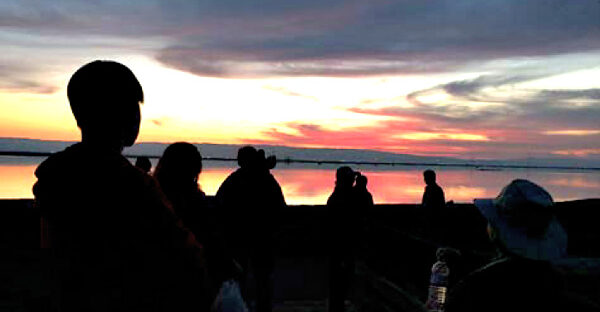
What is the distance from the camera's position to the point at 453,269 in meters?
6.58

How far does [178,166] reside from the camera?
3975 millimetres

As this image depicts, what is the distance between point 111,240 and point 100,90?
18.8 inches

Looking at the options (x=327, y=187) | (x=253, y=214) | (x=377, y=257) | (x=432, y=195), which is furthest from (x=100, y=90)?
(x=327, y=187)

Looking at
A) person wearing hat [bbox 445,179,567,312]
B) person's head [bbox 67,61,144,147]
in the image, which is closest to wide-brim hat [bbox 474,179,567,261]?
person wearing hat [bbox 445,179,567,312]

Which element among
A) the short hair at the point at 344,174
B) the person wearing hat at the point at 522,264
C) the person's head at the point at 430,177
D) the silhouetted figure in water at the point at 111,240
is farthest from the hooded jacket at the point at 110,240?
the person's head at the point at 430,177

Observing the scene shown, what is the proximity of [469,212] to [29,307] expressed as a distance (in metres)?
12.3

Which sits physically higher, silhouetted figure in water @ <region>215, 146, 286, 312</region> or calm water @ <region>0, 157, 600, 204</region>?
silhouetted figure in water @ <region>215, 146, 286, 312</region>

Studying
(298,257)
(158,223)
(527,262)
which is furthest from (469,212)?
(158,223)

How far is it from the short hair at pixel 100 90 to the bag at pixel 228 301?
1.22 meters

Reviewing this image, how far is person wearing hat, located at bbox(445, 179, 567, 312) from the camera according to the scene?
99.5 inches

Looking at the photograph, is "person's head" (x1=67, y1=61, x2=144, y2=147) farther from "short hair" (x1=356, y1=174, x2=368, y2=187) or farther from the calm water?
the calm water

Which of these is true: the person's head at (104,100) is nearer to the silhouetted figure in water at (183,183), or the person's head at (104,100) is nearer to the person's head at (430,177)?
the silhouetted figure in water at (183,183)

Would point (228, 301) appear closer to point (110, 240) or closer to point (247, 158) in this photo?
point (110, 240)

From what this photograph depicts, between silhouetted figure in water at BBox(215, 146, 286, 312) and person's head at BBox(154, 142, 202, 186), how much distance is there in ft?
11.6
